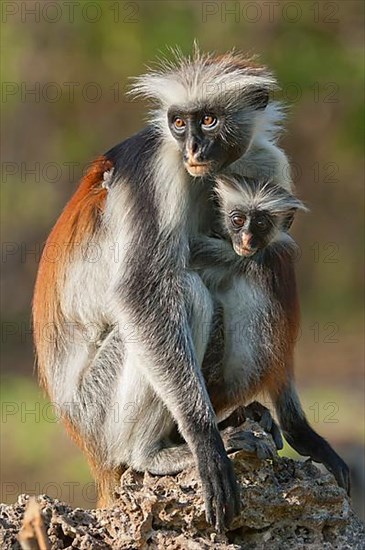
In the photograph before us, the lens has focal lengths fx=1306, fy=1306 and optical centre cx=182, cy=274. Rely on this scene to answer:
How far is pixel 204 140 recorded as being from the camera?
7738mm

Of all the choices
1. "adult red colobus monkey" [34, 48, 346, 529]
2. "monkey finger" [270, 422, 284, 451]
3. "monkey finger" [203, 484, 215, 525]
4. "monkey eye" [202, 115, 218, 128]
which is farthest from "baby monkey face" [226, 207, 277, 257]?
"monkey finger" [203, 484, 215, 525]

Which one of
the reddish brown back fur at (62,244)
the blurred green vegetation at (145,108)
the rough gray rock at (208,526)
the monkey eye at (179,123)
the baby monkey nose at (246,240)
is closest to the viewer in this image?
the rough gray rock at (208,526)

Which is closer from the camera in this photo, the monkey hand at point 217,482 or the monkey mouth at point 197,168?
the monkey hand at point 217,482

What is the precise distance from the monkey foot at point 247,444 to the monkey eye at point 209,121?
186 centimetres

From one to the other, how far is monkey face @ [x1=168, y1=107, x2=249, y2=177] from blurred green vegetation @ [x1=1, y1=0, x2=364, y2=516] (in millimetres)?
13769

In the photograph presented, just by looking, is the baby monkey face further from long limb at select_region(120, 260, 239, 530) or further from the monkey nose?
long limb at select_region(120, 260, 239, 530)

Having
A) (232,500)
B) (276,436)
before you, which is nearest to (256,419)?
Result: (276,436)

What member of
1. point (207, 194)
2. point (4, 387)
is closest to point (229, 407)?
point (207, 194)

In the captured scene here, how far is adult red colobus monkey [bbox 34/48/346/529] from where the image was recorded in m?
7.66

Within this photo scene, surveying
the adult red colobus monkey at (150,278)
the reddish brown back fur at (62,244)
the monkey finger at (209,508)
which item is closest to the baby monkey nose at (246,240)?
the adult red colobus monkey at (150,278)

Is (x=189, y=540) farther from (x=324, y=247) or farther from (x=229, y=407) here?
(x=324, y=247)

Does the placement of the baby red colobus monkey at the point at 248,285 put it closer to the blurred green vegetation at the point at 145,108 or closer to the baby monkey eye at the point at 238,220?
the baby monkey eye at the point at 238,220

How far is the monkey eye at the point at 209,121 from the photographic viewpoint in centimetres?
791

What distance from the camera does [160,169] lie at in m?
7.85
